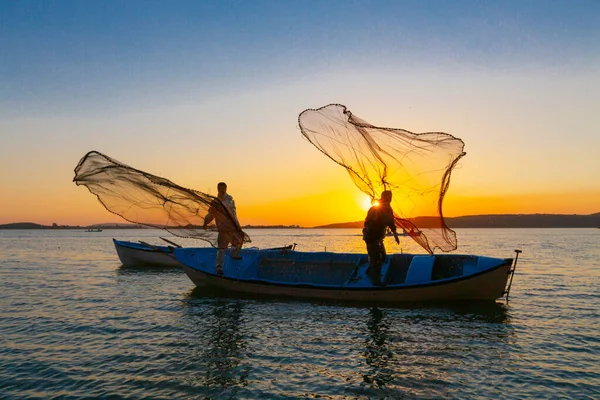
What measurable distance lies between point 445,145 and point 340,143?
10.0 ft

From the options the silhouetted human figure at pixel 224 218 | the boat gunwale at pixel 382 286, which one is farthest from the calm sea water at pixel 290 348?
the silhouetted human figure at pixel 224 218

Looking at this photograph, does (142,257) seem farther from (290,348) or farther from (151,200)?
(290,348)

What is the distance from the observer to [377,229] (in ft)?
49.3

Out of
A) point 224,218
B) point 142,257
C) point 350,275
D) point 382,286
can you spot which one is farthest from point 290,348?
point 142,257

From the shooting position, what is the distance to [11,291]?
786 inches

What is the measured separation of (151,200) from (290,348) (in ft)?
21.7

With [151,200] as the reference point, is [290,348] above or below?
below

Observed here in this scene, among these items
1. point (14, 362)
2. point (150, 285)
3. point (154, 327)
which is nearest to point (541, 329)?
point (154, 327)

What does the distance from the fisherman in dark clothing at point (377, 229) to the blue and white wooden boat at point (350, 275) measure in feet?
2.67

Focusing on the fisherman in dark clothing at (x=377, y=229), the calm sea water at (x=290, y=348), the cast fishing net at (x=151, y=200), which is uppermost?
the cast fishing net at (x=151, y=200)

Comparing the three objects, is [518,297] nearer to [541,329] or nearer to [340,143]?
[541,329]

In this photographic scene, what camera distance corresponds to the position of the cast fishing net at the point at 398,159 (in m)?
13.1

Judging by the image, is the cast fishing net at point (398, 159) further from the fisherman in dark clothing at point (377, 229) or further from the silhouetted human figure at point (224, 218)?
the silhouetted human figure at point (224, 218)

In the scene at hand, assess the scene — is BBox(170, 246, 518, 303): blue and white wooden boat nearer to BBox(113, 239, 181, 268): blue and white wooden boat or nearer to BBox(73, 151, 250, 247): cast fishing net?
BBox(73, 151, 250, 247): cast fishing net
